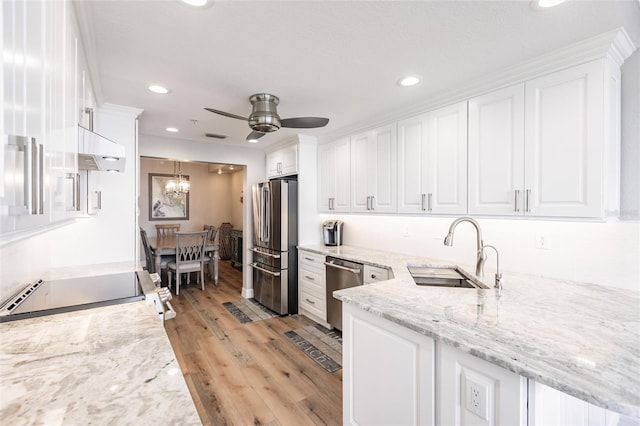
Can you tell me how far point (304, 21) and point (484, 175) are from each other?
5.40ft

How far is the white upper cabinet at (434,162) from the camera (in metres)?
2.33

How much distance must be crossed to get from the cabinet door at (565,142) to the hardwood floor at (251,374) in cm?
204

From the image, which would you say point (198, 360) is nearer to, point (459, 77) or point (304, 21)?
point (304, 21)

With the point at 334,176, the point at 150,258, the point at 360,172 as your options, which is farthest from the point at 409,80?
the point at 150,258

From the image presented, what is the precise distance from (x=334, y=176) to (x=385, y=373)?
2.62 meters

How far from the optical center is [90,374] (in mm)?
Answer: 922

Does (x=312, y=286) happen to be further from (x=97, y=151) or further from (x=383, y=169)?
(x=97, y=151)

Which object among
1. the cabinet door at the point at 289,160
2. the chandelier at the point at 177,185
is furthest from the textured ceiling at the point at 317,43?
the chandelier at the point at 177,185

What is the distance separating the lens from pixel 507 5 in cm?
138

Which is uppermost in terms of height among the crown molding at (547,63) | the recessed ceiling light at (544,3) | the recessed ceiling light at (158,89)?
the recessed ceiling light at (158,89)

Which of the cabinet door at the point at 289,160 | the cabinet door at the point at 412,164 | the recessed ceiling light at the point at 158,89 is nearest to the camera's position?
the recessed ceiling light at the point at 158,89

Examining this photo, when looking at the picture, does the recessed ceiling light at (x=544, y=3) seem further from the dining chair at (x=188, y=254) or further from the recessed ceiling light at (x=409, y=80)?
the dining chair at (x=188, y=254)

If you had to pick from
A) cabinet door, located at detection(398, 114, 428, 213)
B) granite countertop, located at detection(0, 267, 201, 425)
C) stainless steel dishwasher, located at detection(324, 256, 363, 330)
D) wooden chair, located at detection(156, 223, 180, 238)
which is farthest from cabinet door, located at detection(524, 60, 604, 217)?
wooden chair, located at detection(156, 223, 180, 238)

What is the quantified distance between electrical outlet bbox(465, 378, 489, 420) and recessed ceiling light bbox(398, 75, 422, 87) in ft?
6.44
